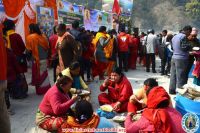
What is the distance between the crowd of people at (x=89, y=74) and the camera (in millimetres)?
3965

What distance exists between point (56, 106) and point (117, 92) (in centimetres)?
192

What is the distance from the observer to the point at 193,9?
60750 millimetres

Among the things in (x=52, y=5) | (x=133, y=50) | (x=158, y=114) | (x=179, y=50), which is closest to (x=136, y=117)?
(x=158, y=114)

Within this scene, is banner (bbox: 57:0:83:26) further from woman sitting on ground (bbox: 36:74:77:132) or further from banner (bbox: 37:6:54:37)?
woman sitting on ground (bbox: 36:74:77:132)

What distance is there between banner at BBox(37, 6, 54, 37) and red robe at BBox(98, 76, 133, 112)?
15.0 ft

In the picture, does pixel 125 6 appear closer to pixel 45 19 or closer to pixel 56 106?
pixel 45 19

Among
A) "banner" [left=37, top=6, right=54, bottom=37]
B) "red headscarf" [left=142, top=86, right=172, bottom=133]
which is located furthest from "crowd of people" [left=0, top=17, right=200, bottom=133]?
"banner" [left=37, top=6, right=54, bottom=37]

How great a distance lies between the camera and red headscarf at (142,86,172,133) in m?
3.90

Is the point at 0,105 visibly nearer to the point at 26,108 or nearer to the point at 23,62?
the point at 26,108

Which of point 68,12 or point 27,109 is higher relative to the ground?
point 68,12

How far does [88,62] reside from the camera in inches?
386

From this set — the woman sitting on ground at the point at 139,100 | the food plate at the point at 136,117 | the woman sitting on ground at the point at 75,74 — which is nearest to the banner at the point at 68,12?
the woman sitting on ground at the point at 75,74

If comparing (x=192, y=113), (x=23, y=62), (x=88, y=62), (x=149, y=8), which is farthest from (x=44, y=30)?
(x=149, y=8)

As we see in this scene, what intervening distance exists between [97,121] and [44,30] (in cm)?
770
